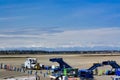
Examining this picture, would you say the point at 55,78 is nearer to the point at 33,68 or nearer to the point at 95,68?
the point at 95,68

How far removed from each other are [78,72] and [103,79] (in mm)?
3107

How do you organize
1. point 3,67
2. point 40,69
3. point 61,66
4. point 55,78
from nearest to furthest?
point 55,78 → point 61,66 → point 40,69 → point 3,67

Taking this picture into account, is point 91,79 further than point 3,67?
No

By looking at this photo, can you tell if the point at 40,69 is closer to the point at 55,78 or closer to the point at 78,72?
the point at 78,72

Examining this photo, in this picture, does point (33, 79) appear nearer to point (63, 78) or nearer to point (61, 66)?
point (63, 78)

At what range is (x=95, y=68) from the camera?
57.0 m

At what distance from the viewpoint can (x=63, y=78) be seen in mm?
42469

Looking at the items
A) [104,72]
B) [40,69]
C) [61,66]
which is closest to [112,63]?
[104,72]

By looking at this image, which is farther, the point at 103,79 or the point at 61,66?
the point at 61,66

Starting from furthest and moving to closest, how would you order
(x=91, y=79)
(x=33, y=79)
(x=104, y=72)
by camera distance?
(x=104, y=72), (x=91, y=79), (x=33, y=79)

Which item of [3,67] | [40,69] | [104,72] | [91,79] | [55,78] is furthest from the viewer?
[3,67]

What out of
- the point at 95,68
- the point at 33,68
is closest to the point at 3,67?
the point at 33,68

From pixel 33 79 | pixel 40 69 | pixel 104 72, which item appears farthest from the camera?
pixel 40 69

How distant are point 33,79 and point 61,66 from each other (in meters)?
19.5
